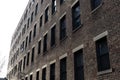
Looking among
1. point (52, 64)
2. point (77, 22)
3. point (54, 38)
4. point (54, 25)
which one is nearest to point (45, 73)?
point (52, 64)

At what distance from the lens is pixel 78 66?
1322 cm

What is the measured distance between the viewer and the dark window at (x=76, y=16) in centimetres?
1446

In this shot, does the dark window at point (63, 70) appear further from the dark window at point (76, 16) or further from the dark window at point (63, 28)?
the dark window at point (76, 16)

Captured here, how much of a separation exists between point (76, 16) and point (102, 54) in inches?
192

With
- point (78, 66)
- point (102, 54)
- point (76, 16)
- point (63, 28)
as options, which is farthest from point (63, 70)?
point (102, 54)

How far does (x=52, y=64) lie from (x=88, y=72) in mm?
6587

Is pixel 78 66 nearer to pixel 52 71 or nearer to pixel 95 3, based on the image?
pixel 95 3

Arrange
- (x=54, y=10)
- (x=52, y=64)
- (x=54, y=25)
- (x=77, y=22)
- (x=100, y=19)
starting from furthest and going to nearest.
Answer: (x=54, y=10)
(x=54, y=25)
(x=52, y=64)
(x=77, y=22)
(x=100, y=19)

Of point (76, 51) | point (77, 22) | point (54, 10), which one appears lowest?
point (76, 51)

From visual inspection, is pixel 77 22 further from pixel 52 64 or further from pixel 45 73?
pixel 45 73

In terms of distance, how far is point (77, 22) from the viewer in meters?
14.5

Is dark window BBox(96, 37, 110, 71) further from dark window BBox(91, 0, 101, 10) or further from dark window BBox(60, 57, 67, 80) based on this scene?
dark window BBox(60, 57, 67, 80)

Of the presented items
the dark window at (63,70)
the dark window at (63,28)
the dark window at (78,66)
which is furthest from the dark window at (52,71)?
the dark window at (78,66)

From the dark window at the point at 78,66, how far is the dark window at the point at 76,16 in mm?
2283
